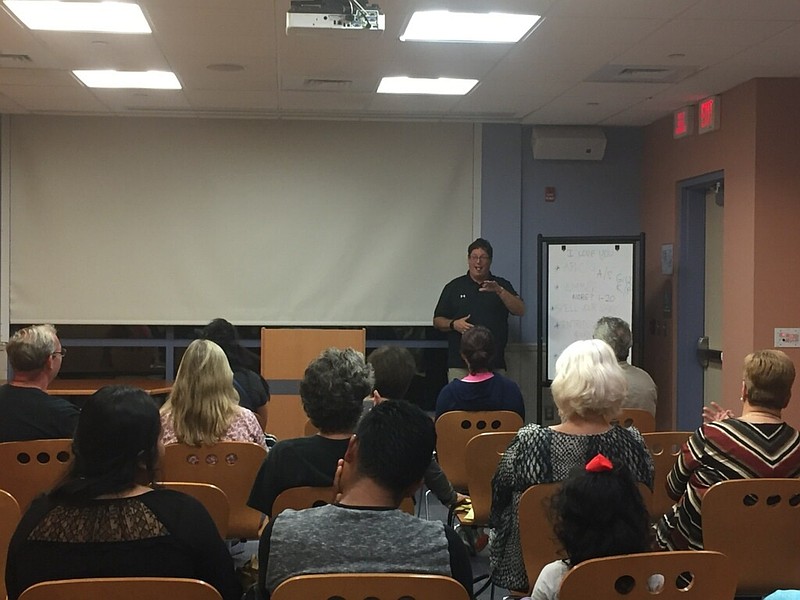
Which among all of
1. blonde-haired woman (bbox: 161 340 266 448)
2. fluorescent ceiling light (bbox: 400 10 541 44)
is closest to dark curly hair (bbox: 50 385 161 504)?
blonde-haired woman (bbox: 161 340 266 448)

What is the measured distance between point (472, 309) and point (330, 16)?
3.71 m

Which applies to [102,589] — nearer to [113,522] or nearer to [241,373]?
[113,522]

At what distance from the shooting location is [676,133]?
6758mm

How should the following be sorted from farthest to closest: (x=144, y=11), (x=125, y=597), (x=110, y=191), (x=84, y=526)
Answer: (x=110, y=191) → (x=144, y=11) → (x=84, y=526) → (x=125, y=597)

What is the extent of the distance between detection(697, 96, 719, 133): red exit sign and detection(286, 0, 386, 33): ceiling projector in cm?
319

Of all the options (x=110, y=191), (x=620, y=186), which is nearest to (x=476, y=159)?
(x=620, y=186)

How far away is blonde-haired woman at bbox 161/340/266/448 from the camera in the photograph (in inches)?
143

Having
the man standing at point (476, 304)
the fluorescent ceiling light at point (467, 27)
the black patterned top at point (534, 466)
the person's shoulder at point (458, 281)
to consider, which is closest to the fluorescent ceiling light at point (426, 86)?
the fluorescent ceiling light at point (467, 27)

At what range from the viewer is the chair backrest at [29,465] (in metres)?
3.40

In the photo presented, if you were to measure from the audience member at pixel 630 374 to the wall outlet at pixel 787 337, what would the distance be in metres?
1.30

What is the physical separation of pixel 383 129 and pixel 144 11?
3366 mm

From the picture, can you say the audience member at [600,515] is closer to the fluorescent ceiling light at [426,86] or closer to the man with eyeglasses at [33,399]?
the man with eyeglasses at [33,399]

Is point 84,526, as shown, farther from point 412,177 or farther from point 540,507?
point 412,177

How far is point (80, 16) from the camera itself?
4520 millimetres
